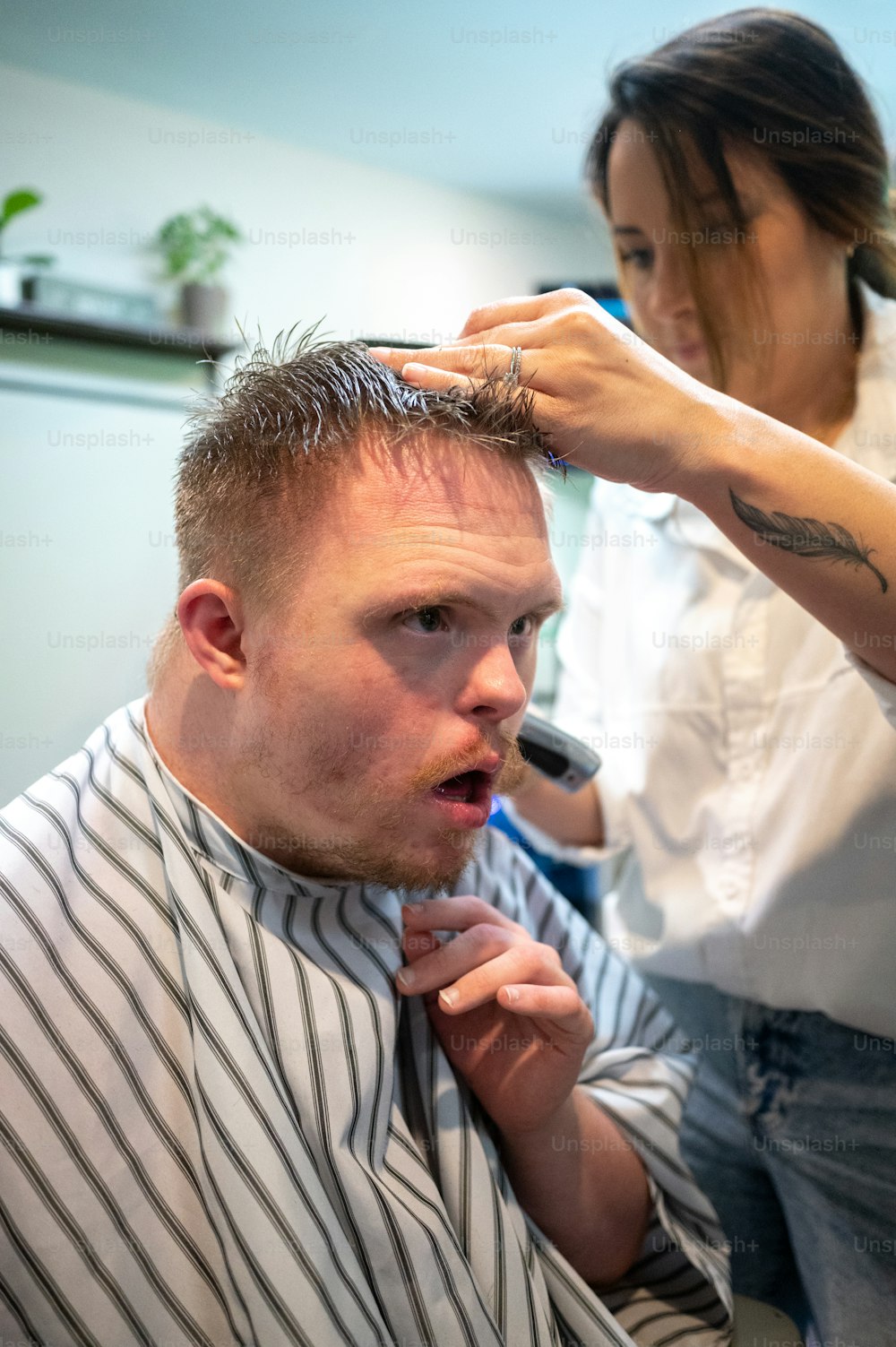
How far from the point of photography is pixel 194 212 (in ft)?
12.7

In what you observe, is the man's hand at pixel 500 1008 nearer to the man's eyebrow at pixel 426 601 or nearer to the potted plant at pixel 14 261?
the man's eyebrow at pixel 426 601

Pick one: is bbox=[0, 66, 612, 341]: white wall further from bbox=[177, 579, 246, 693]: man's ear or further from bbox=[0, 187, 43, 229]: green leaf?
bbox=[177, 579, 246, 693]: man's ear

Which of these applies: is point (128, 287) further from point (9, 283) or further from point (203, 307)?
point (9, 283)

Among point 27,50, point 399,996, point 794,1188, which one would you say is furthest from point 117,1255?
point 27,50

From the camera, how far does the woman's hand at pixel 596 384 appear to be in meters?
0.99

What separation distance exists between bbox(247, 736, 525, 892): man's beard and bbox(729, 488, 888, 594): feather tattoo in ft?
1.16

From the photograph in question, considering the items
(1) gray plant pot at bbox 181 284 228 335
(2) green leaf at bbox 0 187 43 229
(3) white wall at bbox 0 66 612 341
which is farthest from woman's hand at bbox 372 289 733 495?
(1) gray plant pot at bbox 181 284 228 335

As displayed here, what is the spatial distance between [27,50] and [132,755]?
10.7ft

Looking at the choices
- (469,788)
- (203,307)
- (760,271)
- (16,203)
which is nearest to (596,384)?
(469,788)

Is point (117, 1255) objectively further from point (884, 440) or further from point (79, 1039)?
point (884, 440)

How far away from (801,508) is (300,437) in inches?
21.0

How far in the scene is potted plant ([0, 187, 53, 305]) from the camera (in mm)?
2988

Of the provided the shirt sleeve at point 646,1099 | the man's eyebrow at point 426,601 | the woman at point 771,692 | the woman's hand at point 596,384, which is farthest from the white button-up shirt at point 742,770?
the man's eyebrow at point 426,601

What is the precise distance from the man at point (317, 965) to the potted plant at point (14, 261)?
227 centimetres
